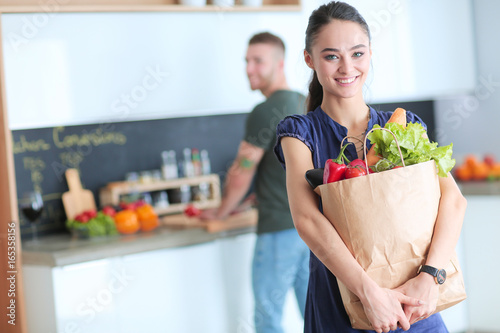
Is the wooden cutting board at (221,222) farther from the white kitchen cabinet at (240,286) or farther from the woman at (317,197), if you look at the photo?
the woman at (317,197)

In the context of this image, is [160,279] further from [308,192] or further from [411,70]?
[411,70]

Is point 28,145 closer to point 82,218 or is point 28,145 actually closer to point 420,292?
point 82,218

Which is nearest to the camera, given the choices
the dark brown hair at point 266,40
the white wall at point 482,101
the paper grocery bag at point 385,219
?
the paper grocery bag at point 385,219

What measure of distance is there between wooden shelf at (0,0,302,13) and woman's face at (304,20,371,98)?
167 centimetres

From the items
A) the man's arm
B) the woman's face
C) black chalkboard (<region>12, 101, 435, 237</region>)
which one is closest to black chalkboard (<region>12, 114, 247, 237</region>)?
black chalkboard (<region>12, 101, 435, 237</region>)

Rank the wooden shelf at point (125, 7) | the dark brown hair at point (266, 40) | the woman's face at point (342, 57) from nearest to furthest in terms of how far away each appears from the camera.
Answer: the woman's face at point (342, 57)
the wooden shelf at point (125, 7)
the dark brown hair at point (266, 40)

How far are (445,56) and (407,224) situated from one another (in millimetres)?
2805

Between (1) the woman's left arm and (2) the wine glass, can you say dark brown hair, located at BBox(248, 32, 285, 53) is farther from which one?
(1) the woman's left arm

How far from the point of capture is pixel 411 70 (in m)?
3.63

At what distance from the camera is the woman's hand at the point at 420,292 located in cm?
125

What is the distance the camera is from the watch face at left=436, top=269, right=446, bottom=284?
1.27 metres

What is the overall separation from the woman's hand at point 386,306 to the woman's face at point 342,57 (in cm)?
43

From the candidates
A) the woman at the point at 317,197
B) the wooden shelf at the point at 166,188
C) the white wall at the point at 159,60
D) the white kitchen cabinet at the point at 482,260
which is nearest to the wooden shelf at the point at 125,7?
the white wall at the point at 159,60

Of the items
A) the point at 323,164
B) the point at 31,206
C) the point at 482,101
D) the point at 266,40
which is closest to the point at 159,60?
the point at 266,40
